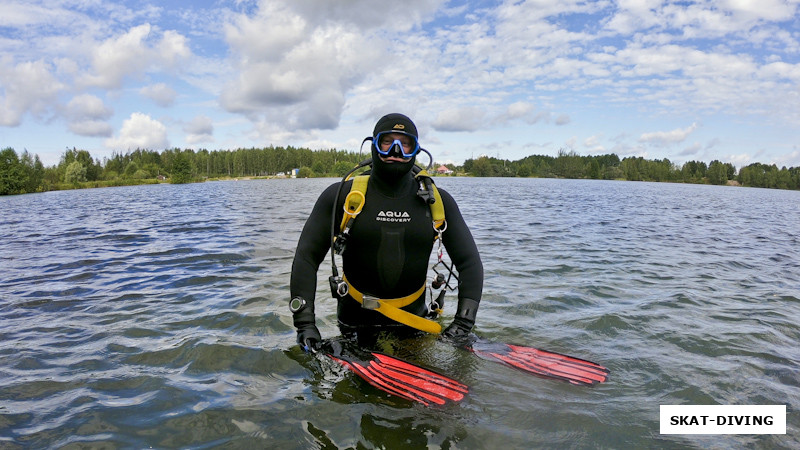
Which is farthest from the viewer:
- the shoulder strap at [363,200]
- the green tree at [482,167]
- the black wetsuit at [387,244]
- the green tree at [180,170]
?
the green tree at [482,167]

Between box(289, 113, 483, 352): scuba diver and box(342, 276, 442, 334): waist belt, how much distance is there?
0.01m

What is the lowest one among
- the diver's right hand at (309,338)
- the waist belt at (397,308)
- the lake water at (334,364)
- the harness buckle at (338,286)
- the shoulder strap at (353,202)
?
the lake water at (334,364)

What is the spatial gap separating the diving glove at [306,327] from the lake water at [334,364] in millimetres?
378

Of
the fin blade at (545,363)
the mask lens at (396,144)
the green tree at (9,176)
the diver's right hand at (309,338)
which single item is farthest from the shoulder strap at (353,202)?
the green tree at (9,176)

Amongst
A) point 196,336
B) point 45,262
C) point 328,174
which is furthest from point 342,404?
point 328,174

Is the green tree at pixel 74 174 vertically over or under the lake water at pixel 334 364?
over

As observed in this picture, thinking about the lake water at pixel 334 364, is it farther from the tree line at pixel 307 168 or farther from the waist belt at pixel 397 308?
the tree line at pixel 307 168

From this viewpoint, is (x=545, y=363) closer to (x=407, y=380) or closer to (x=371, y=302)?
(x=407, y=380)

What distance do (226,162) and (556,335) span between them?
638 feet

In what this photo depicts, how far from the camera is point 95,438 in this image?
3482 millimetres

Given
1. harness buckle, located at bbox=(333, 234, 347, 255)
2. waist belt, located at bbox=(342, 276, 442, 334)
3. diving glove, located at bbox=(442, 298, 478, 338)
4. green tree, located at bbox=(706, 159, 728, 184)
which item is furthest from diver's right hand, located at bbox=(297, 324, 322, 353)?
green tree, located at bbox=(706, 159, 728, 184)

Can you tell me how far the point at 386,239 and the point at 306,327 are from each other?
1.26 meters

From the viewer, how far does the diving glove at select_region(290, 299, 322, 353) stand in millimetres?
4496

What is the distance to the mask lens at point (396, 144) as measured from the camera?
14.8 feet
